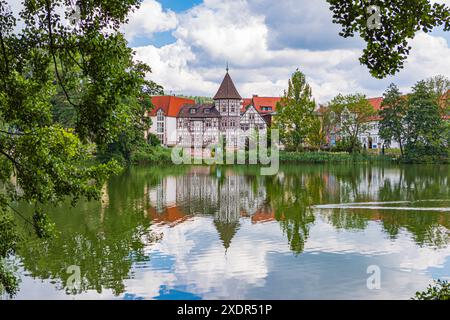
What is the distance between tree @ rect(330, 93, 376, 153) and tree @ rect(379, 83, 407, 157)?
73.6 inches

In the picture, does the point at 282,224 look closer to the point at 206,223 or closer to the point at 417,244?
the point at 206,223

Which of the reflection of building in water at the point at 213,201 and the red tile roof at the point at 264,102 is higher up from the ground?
the red tile roof at the point at 264,102

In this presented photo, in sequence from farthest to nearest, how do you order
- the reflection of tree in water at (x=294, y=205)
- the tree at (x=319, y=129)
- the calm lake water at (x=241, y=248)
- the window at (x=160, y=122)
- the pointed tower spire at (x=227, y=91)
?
1. the window at (x=160, y=122)
2. the pointed tower spire at (x=227, y=91)
3. the tree at (x=319, y=129)
4. the reflection of tree in water at (x=294, y=205)
5. the calm lake water at (x=241, y=248)

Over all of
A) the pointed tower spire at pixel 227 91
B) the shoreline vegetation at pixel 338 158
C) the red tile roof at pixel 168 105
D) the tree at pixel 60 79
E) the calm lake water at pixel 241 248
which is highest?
the pointed tower spire at pixel 227 91

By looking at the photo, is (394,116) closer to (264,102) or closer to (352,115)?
(352,115)

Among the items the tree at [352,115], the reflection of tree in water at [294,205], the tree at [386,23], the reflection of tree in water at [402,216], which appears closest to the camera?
the tree at [386,23]

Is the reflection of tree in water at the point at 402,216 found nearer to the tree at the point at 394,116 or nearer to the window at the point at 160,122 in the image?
the tree at the point at 394,116

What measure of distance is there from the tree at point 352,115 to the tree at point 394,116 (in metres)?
1.87

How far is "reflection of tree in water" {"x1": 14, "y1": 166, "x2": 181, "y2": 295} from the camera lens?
32.9ft

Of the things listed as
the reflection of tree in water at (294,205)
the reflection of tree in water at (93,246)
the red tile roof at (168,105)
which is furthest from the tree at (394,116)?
the reflection of tree in water at (93,246)

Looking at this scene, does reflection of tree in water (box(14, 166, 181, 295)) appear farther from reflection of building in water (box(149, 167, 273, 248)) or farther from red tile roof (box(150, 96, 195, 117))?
red tile roof (box(150, 96, 195, 117))

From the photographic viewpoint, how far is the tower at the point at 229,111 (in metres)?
74.2

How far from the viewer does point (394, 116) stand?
5741cm

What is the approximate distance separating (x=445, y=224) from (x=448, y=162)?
4220 centimetres
